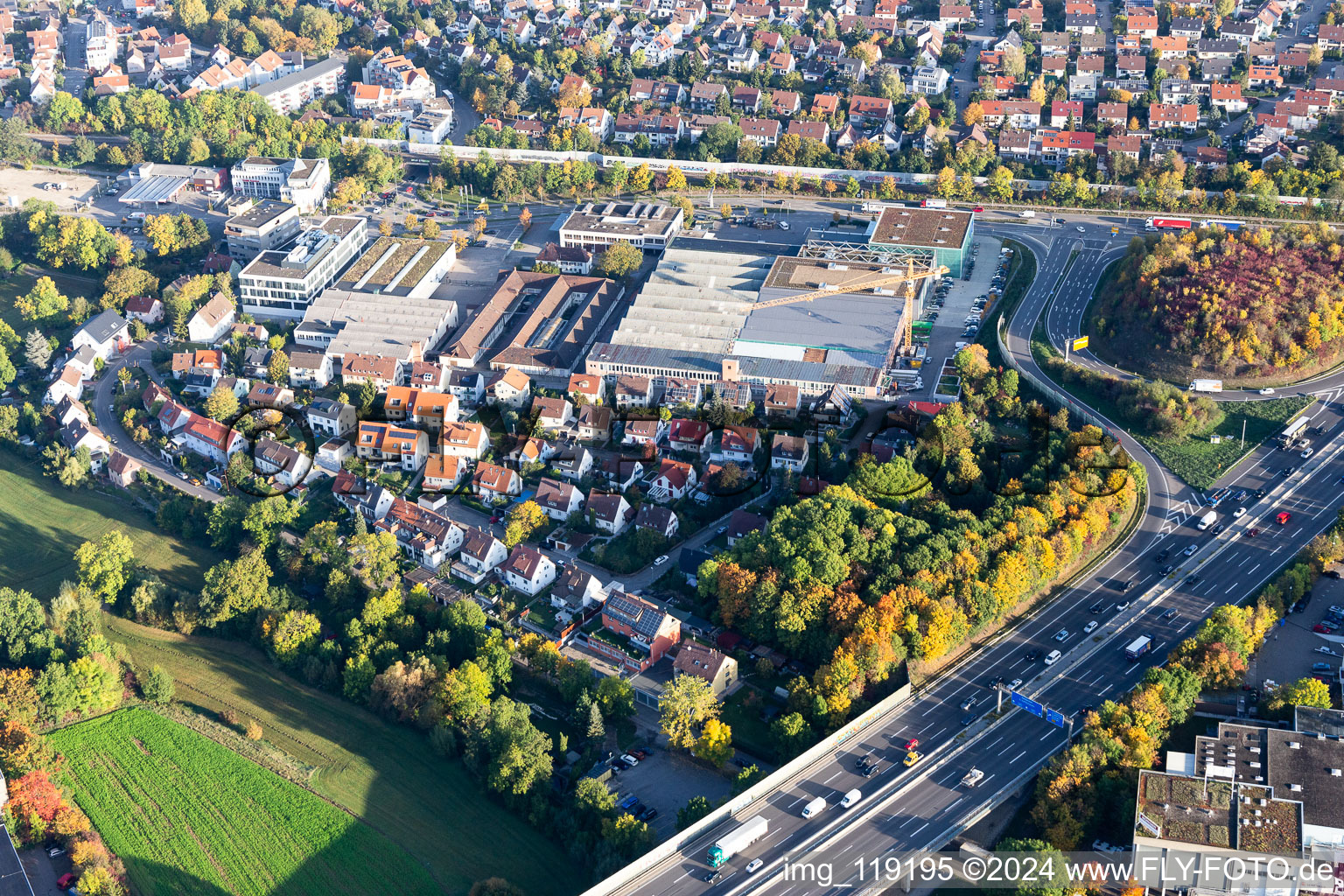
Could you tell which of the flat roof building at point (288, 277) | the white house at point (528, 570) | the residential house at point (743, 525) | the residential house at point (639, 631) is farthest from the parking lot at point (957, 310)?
the flat roof building at point (288, 277)

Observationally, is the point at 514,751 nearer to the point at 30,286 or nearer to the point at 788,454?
the point at 788,454

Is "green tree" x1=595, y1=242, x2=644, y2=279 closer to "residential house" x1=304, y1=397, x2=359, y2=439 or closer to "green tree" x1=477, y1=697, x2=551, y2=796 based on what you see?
"residential house" x1=304, y1=397, x2=359, y2=439

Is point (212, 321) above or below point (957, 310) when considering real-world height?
below

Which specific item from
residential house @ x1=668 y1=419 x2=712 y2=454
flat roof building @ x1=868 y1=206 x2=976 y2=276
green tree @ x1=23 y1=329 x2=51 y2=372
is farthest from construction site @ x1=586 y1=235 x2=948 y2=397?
green tree @ x1=23 y1=329 x2=51 y2=372

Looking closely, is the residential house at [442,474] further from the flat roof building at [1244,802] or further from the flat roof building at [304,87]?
the flat roof building at [304,87]

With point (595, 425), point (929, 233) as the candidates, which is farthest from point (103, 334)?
point (929, 233)

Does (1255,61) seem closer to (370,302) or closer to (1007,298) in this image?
(1007,298)
